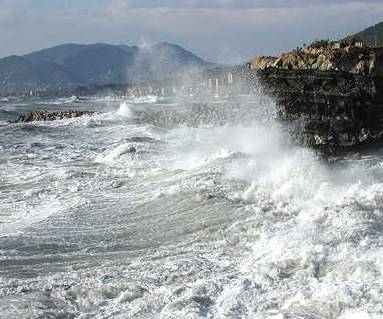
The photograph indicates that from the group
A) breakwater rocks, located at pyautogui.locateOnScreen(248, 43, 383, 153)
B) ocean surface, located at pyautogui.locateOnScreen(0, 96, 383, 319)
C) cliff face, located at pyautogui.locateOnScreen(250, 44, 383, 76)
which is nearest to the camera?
ocean surface, located at pyautogui.locateOnScreen(0, 96, 383, 319)

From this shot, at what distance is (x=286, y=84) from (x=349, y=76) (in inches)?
114

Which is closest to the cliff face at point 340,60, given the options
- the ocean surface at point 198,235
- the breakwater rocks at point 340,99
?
the breakwater rocks at point 340,99

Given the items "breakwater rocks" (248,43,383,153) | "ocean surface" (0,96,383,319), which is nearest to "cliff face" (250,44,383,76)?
"breakwater rocks" (248,43,383,153)

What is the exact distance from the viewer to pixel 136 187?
18828 millimetres

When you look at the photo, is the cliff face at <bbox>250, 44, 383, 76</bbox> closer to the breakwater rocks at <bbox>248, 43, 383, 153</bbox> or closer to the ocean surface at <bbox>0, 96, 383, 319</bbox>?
the breakwater rocks at <bbox>248, 43, 383, 153</bbox>

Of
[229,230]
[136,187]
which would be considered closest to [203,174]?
[136,187]

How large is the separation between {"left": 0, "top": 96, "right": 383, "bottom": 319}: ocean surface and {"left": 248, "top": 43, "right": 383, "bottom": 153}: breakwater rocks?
122 centimetres

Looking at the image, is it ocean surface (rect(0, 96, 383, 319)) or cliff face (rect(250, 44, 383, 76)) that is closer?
ocean surface (rect(0, 96, 383, 319))

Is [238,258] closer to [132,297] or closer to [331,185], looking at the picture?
[132,297]

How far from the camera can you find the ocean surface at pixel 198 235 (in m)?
9.81

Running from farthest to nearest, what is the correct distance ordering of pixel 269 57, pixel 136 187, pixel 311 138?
pixel 269 57, pixel 311 138, pixel 136 187

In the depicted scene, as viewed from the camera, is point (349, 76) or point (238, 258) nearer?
point (238, 258)

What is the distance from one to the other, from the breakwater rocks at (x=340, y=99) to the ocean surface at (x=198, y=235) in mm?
1217

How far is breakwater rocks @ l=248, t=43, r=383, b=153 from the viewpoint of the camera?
23.4 metres
